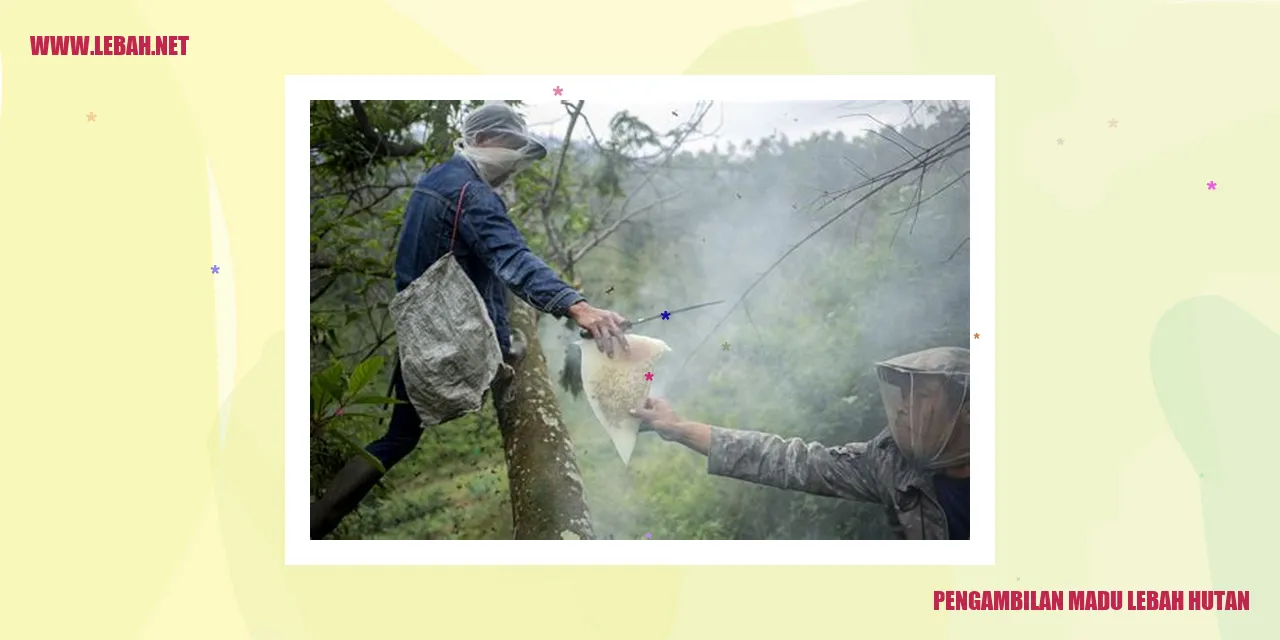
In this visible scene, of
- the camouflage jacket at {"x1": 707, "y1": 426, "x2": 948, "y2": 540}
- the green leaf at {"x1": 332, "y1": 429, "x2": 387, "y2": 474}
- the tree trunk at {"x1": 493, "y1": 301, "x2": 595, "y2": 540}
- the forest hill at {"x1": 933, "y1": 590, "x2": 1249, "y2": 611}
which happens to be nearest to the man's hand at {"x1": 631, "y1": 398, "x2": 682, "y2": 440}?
the camouflage jacket at {"x1": 707, "y1": 426, "x2": 948, "y2": 540}

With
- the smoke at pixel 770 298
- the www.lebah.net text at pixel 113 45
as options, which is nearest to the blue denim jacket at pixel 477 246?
the smoke at pixel 770 298

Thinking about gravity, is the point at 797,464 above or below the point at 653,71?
below

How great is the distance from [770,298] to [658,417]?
0.47 meters

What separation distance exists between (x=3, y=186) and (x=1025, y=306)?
2860mm

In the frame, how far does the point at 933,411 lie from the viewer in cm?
302

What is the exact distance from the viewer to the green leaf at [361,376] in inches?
117

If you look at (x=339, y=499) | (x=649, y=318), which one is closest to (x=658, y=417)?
(x=649, y=318)

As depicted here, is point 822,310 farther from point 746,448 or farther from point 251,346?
point 251,346

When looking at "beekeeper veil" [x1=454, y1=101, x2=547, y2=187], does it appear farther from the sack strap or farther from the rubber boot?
the rubber boot

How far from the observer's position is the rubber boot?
301 cm

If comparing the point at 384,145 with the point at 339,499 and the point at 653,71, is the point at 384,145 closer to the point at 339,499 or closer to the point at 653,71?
the point at 653,71

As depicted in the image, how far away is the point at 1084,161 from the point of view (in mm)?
3000

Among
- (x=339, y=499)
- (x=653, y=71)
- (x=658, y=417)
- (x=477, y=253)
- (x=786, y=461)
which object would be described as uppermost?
(x=653, y=71)

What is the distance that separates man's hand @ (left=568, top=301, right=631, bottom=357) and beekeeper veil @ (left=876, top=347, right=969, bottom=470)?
2.58ft
